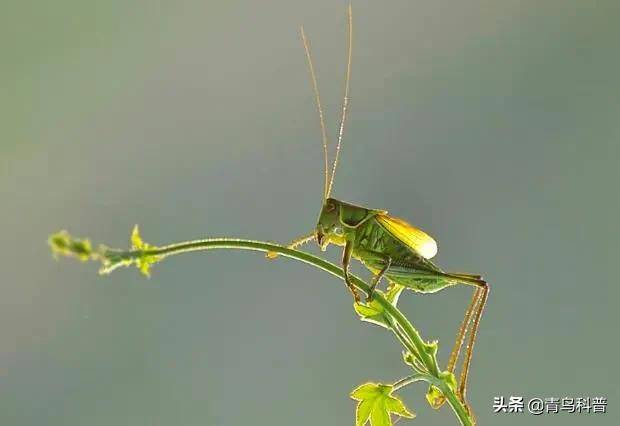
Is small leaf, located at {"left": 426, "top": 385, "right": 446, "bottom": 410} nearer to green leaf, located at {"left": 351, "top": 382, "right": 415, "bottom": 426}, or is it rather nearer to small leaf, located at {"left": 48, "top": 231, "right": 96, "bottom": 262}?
green leaf, located at {"left": 351, "top": 382, "right": 415, "bottom": 426}

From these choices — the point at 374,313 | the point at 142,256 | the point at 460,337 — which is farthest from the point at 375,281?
the point at 142,256

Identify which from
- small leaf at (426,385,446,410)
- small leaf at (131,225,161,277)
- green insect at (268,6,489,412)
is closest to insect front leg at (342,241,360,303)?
green insect at (268,6,489,412)

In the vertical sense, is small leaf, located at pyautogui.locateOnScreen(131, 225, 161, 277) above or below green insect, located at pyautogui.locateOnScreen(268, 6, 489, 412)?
below

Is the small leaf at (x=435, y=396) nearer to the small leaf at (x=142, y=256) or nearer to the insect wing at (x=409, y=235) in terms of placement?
the insect wing at (x=409, y=235)

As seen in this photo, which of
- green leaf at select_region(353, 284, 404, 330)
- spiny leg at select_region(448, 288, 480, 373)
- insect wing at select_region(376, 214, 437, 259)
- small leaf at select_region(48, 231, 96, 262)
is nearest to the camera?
small leaf at select_region(48, 231, 96, 262)

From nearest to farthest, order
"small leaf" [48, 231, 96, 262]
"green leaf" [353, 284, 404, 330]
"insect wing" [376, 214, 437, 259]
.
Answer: "small leaf" [48, 231, 96, 262] → "green leaf" [353, 284, 404, 330] → "insect wing" [376, 214, 437, 259]
